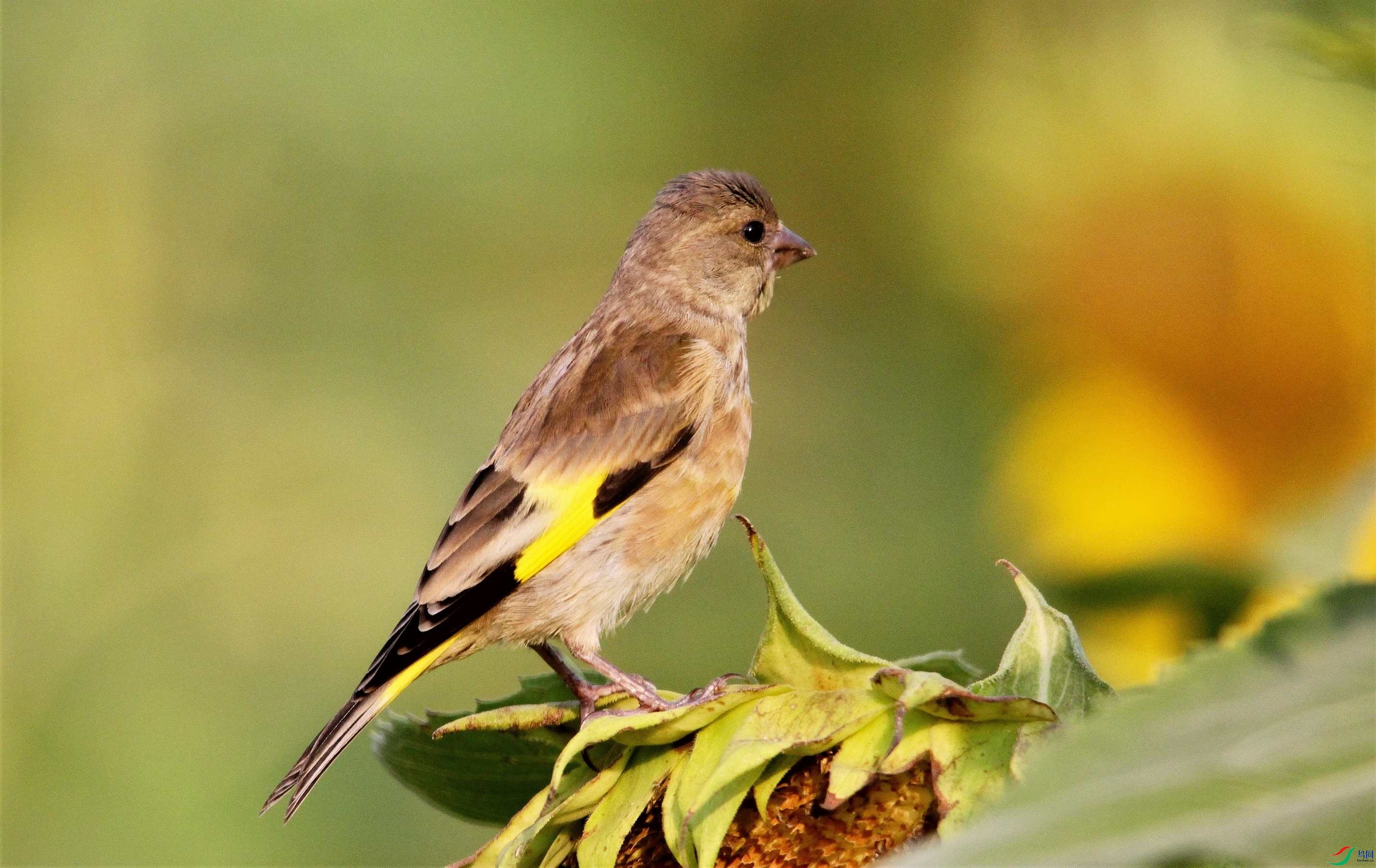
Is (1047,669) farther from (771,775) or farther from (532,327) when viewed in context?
(532,327)

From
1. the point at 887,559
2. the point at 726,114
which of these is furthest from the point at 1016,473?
the point at 726,114

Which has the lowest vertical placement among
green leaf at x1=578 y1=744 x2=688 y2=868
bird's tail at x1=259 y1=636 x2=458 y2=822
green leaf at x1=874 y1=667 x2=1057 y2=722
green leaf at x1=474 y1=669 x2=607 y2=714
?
bird's tail at x1=259 y1=636 x2=458 y2=822

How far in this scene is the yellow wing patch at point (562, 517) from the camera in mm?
2408

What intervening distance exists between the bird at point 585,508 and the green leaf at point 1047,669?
91 centimetres

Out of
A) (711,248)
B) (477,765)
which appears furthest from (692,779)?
(711,248)

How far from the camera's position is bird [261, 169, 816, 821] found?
2.26 metres

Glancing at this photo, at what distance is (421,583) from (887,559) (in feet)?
4.33

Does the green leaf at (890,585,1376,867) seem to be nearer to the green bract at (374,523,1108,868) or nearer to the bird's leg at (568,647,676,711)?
the green bract at (374,523,1108,868)

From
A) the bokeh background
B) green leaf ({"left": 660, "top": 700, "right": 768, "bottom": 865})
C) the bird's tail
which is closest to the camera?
green leaf ({"left": 660, "top": 700, "right": 768, "bottom": 865})

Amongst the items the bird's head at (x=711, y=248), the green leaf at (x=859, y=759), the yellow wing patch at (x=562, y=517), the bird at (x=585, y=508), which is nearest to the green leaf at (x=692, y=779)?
the green leaf at (x=859, y=759)

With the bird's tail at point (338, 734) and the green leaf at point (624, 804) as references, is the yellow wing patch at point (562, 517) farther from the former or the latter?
the green leaf at point (624, 804)

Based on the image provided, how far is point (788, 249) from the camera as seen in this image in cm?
319

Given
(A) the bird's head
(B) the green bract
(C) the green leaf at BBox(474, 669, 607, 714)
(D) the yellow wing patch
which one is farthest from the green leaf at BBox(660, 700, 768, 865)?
(A) the bird's head

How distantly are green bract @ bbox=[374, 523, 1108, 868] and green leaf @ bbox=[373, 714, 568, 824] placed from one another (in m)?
0.03
